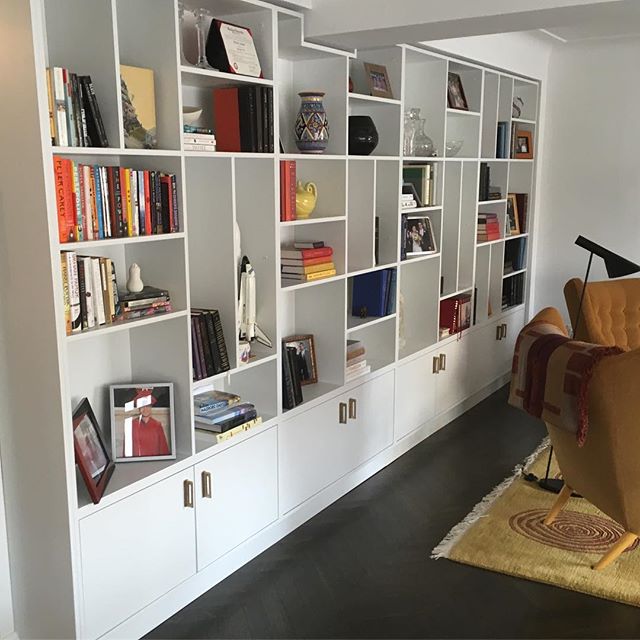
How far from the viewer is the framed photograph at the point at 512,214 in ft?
17.7

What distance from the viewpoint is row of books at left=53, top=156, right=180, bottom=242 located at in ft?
7.08

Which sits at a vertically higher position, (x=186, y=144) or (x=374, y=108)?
(x=374, y=108)

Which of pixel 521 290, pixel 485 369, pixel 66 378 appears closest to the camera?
pixel 66 378

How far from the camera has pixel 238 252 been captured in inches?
117

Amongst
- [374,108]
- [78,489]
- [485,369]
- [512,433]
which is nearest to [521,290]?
[485,369]

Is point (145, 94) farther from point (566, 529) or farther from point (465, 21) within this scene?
point (566, 529)

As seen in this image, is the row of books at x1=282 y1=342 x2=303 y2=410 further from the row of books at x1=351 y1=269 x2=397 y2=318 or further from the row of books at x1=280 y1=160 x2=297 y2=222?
the row of books at x1=351 y1=269 x2=397 y2=318

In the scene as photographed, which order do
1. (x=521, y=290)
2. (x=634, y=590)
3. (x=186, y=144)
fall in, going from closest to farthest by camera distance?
1. (x=186, y=144)
2. (x=634, y=590)
3. (x=521, y=290)

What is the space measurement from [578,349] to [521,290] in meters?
3.08

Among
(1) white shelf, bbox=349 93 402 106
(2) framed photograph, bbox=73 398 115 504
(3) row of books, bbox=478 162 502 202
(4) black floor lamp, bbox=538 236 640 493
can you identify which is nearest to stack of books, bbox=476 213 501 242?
(3) row of books, bbox=478 162 502 202

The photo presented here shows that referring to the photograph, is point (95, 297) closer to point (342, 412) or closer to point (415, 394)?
point (342, 412)

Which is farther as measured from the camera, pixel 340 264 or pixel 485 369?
pixel 485 369

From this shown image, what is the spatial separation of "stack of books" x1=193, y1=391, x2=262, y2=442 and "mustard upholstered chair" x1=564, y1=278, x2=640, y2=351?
6.49ft

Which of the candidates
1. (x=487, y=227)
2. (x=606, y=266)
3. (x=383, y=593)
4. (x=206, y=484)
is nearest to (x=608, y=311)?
(x=606, y=266)
